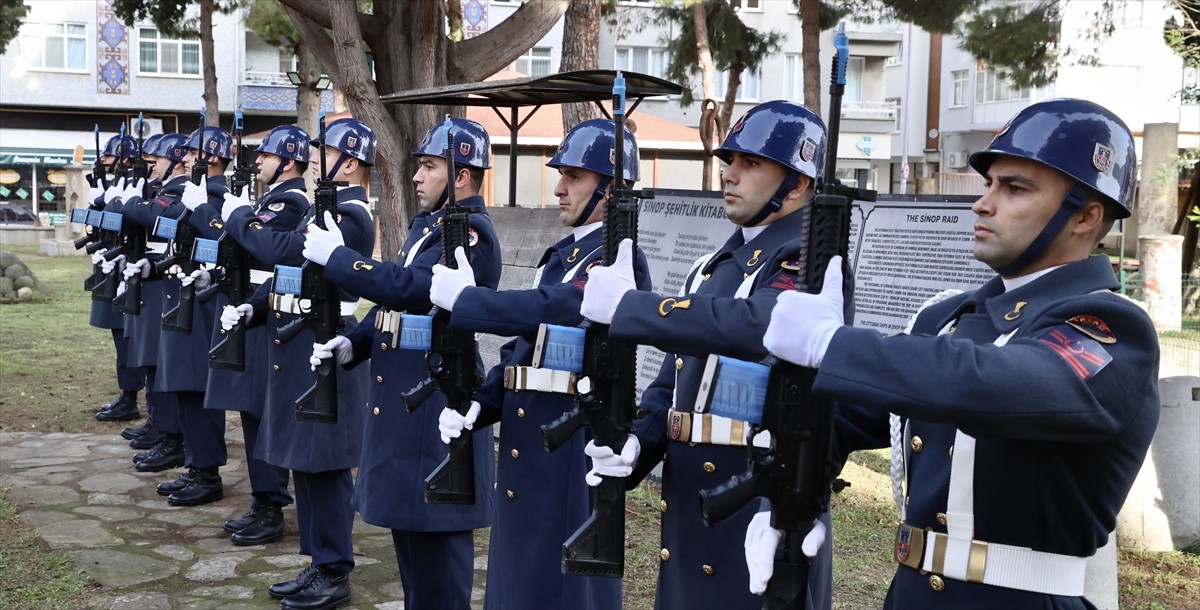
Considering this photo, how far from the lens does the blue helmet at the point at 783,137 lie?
11.5 ft

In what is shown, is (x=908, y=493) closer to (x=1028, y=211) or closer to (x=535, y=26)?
(x=1028, y=211)

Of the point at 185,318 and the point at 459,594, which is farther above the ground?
the point at 185,318

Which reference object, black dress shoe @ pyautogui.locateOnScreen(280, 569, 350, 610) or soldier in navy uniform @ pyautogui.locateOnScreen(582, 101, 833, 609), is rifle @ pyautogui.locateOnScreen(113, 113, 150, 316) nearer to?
black dress shoe @ pyautogui.locateOnScreen(280, 569, 350, 610)

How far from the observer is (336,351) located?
5441 mm

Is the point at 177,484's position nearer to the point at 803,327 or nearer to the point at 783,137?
the point at 783,137

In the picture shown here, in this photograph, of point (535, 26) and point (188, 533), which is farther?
point (535, 26)

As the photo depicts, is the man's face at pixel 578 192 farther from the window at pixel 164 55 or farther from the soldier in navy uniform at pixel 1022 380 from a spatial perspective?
the window at pixel 164 55

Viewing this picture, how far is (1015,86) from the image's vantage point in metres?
19.3

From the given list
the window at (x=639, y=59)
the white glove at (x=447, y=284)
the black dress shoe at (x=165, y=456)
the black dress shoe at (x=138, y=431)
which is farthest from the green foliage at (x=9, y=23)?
the white glove at (x=447, y=284)

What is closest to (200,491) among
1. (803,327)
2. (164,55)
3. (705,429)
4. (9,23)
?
(705,429)

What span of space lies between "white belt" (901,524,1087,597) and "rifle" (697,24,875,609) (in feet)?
1.19

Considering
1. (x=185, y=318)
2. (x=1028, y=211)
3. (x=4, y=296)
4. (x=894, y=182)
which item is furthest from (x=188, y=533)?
(x=894, y=182)

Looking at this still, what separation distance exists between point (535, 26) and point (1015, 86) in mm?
10854

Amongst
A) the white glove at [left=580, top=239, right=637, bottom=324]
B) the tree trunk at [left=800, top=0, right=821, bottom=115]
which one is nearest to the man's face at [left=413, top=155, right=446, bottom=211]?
the white glove at [left=580, top=239, right=637, bottom=324]
